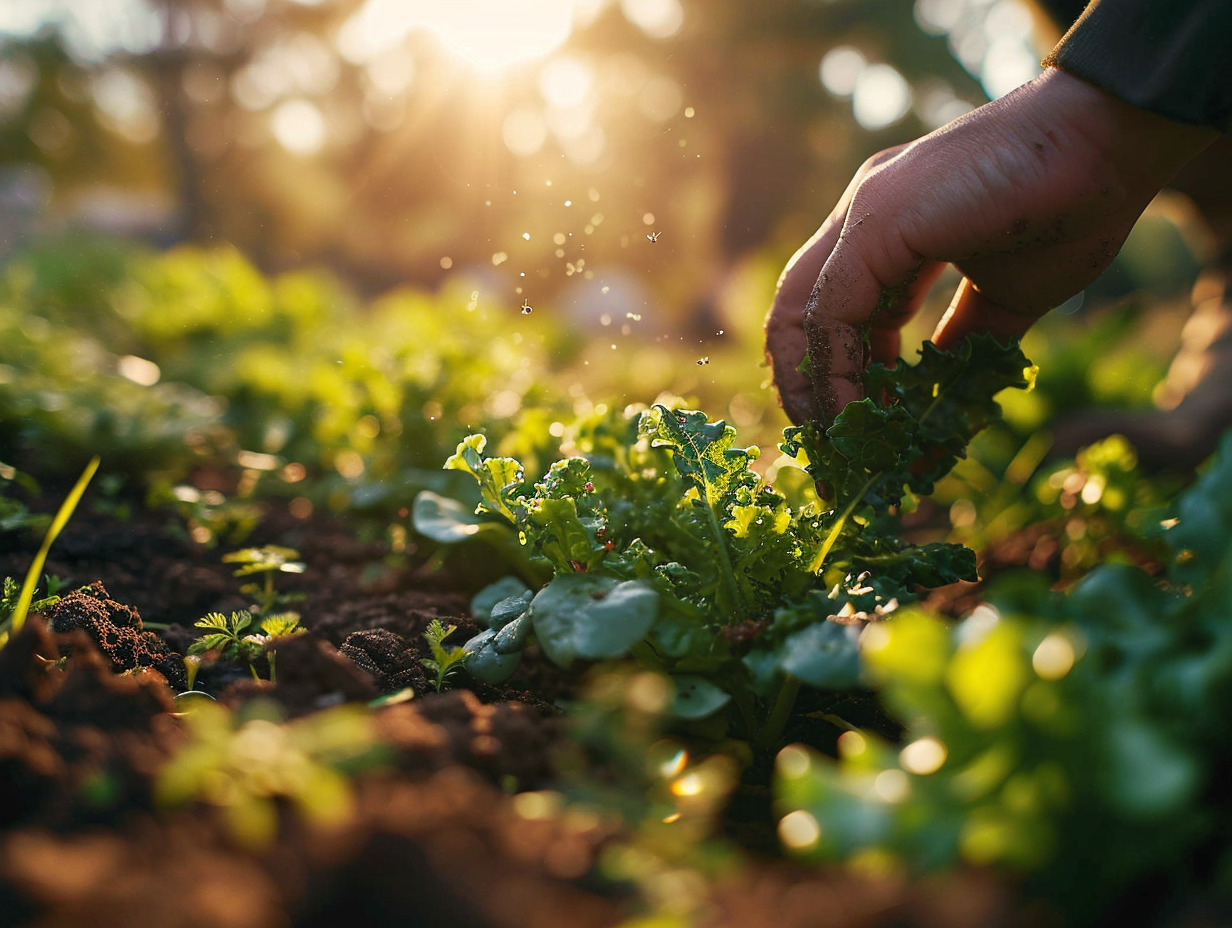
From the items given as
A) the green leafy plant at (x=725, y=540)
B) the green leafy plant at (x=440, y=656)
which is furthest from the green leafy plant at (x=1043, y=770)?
the green leafy plant at (x=440, y=656)

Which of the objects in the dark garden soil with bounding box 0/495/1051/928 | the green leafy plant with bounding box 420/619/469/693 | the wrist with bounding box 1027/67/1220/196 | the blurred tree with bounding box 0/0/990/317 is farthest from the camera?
the blurred tree with bounding box 0/0/990/317

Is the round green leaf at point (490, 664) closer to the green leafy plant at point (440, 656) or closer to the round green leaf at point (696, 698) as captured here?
the green leafy plant at point (440, 656)

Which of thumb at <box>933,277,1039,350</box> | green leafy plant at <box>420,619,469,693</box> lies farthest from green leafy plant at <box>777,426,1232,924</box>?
thumb at <box>933,277,1039,350</box>

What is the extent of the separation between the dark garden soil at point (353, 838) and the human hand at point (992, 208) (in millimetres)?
743

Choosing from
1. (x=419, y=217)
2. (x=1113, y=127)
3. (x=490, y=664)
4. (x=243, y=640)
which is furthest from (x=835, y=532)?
(x=419, y=217)

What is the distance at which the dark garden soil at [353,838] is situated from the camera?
0.62 m

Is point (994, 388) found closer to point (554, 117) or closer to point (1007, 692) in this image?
point (1007, 692)

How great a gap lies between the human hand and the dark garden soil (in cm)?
74

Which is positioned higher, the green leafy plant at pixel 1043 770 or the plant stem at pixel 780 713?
the plant stem at pixel 780 713

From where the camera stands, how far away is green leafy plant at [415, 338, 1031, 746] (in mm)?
1201

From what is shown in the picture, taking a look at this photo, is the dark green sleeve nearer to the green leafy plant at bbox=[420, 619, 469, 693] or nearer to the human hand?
the human hand

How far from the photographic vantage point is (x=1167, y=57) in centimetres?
135

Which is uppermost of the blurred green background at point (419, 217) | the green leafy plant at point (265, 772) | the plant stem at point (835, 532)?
the blurred green background at point (419, 217)

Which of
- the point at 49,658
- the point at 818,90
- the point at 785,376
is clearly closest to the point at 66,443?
the point at 49,658
